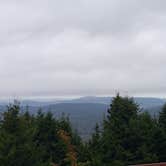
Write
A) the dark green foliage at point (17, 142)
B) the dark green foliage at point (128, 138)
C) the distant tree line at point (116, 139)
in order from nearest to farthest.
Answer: the dark green foliage at point (17, 142), the distant tree line at point (116, 139), the dark green foliage at point (128, 138)

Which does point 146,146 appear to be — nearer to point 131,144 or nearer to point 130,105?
point 131,144

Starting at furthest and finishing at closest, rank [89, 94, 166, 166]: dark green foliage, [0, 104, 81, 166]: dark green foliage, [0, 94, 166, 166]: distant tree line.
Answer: [89, 94, 166, 166]: dark green foliage → [0, 94, 166, 166]: distant tree line → [0, 104, 81, 166]: dark green foliage

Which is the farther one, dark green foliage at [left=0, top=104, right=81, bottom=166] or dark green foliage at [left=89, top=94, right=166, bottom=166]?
dark green foliage at [left=89, top=94, right=166, bottom=166]

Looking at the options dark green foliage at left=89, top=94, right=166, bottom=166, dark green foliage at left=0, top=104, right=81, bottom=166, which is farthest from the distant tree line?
dark green foliage at left=0, top=104, right=81, bottom=166

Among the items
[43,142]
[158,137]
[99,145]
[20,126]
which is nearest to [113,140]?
[99,145]

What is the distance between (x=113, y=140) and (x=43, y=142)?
3332 millimetres

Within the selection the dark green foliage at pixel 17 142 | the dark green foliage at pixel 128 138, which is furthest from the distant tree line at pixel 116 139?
the dark green foliage at pixel 17 142

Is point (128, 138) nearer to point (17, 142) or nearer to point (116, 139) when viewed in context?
point (116, 139)

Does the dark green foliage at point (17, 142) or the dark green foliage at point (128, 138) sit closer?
the dark green foliage at point (17, 142)

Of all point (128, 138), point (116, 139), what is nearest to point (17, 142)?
point (116, 139)

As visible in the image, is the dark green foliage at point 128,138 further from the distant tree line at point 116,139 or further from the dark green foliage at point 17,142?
the dark green foliage at point 17,142

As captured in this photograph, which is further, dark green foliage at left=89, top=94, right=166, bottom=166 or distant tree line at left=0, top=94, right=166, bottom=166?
dark green foliage at left=89, top=94, right=166, bottom=166

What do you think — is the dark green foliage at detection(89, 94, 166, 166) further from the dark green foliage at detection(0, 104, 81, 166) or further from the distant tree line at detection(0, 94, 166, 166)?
the dark green foliage at detection(0, 104, 81, 166)

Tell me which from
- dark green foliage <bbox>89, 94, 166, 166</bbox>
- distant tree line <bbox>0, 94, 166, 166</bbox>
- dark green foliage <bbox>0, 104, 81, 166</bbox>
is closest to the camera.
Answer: dark green foliage <bbox>0, 104, 81, 166</bbox>
